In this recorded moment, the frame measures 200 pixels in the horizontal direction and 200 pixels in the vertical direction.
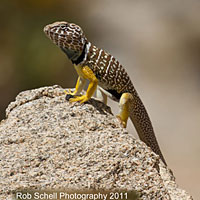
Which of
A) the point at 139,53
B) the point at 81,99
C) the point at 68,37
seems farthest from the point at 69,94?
the point at 139,53

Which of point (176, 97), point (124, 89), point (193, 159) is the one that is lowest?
point (193, 159)

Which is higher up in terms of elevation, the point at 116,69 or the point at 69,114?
the point at 116,69

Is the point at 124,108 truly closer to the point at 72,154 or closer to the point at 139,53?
the point at 72,154

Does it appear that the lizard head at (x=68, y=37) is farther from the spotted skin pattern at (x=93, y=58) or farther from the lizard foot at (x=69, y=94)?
the lizard foot at (x=69, y=94)

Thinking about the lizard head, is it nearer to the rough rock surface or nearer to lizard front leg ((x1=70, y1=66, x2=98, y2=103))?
lizard front leg ((x1=70, y1=66, x2=98, y2=103))

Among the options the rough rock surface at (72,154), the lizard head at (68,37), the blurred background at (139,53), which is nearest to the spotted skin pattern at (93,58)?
the lizard head at (68,37)

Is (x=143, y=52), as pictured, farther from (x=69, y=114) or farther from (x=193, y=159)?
(x=69, y=114)

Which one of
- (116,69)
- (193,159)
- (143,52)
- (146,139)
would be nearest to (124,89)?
(116,69)
